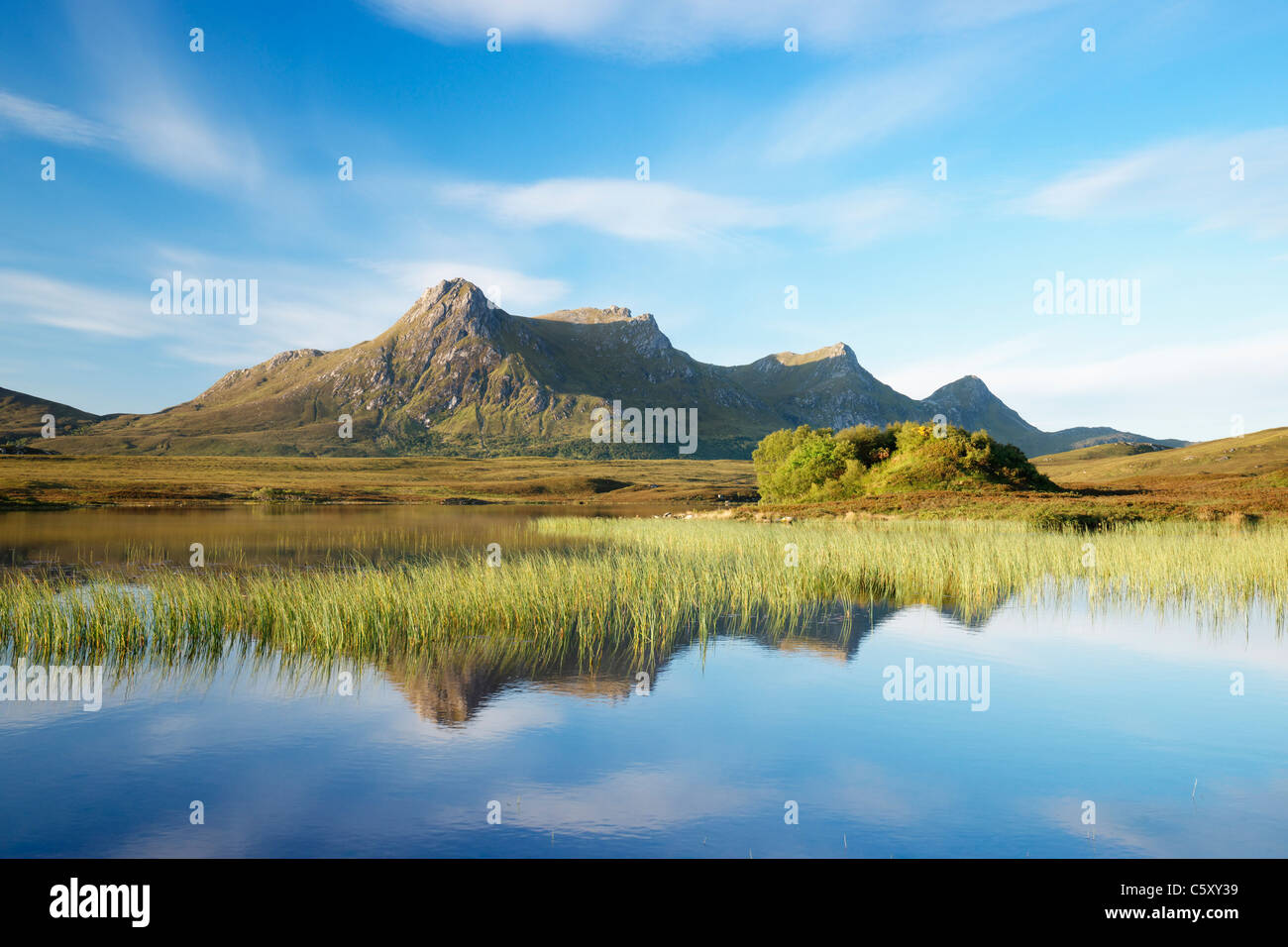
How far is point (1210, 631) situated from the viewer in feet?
60.5

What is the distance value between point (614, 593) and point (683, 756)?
11908 millimetres

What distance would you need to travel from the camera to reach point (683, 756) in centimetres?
1039

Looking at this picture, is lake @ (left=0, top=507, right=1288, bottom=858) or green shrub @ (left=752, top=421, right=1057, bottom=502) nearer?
lake @ (left=0, top=507, right=1288, bottom=858)

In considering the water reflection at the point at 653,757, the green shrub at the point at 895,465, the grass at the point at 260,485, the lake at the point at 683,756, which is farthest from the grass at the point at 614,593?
the grass at the point at 260,485

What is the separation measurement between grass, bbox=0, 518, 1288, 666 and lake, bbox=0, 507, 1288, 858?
154cm

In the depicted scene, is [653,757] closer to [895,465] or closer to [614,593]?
[614,593]

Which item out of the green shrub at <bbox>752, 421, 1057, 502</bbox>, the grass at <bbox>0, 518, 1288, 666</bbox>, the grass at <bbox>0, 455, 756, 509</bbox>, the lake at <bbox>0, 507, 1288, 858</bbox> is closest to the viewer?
the lake at <bbox>0, 507, 1288, 858</bbox>

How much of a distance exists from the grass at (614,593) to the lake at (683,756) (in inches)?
60.6

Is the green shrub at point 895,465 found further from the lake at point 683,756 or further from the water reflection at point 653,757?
the water reflection at point 653,757

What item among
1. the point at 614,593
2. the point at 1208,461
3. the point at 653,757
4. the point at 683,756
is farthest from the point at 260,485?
the point at 1208,461

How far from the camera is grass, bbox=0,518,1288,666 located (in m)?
17.0

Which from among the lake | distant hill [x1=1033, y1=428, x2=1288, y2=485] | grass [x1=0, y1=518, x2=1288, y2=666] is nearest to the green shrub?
grass [x1=0, y1=518, x2=1288, y2=666]

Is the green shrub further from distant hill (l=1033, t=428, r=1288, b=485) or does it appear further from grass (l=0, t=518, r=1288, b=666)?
distant hill (l=1033, t=428, r=1288, b=485)
